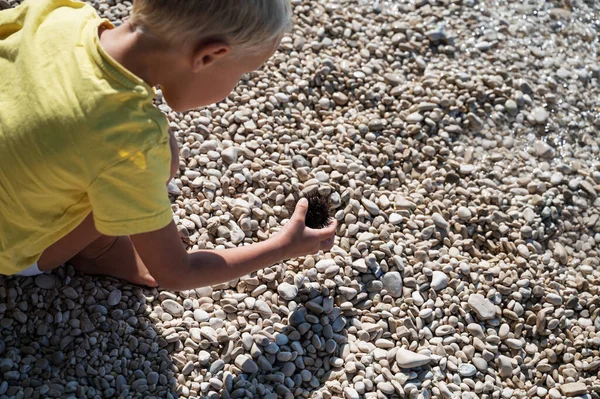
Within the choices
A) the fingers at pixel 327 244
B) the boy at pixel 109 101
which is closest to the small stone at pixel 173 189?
the fingers at pixel 327 244

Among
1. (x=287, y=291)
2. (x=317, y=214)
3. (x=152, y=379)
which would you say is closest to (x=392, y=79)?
(x=317, y=214)

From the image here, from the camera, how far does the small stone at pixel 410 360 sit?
91.1 inches

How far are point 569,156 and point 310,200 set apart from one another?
1.32 metres

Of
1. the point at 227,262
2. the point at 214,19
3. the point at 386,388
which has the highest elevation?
the point at 214,19

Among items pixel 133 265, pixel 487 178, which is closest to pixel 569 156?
pixel 487 178

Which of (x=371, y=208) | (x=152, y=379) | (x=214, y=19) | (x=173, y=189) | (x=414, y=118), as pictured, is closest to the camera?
(x=214, y=19)

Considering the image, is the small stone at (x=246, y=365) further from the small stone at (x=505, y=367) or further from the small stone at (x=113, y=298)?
the small stone at (x=505, y=367)

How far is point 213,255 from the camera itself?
6.65ft

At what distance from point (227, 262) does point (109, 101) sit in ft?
2.00

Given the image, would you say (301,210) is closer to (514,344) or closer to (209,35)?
(209,35)

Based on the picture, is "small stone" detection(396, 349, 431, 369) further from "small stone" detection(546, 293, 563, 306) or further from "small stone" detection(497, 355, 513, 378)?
"small stone" detection(546, 293, 563, 306)

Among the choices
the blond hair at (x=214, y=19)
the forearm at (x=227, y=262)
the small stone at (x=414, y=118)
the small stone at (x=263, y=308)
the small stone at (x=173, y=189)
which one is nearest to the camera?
the blond hair at (x=214, y=19)

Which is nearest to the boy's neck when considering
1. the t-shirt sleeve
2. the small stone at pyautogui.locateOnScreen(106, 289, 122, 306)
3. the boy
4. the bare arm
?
the boy

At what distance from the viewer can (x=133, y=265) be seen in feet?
7.58
